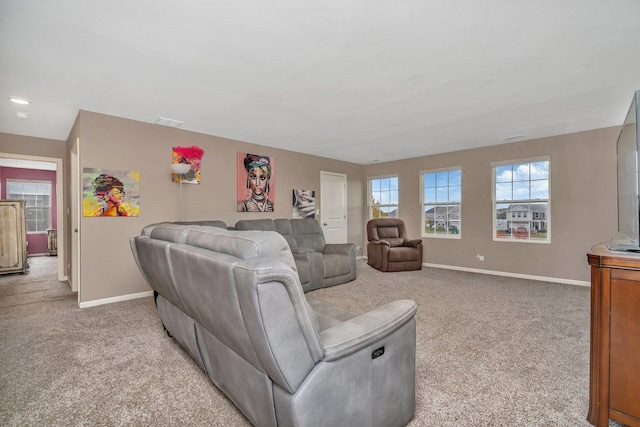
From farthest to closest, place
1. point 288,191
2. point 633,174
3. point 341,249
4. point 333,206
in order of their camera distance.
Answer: point 333,206 → point 288,191 → point 341,249 → point 633,174

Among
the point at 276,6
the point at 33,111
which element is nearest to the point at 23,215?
the point at 33,111

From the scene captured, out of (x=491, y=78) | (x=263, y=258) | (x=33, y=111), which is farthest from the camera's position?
(x=33, y=111)

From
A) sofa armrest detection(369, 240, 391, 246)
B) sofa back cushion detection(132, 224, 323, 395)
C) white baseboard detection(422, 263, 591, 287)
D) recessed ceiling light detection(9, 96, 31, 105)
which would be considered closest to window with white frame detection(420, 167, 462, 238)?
white baseboard detection(422, 263, 591, 287)

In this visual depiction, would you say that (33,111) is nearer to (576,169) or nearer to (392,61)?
(392,61)

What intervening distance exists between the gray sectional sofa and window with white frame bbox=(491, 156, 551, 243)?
2864 mm

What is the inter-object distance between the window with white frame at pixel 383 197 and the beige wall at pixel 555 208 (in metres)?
1.11

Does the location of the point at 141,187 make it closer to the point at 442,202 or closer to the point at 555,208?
the point at 442,202

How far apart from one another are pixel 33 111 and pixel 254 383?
4393mm

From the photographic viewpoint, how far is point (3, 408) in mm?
1742

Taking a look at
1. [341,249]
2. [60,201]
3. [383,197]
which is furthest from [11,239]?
[383,197]

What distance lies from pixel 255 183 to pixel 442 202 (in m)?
3.87

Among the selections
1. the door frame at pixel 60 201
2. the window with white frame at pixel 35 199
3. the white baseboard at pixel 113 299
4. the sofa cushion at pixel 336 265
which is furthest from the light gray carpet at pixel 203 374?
the window with white frame at pixel 35 199

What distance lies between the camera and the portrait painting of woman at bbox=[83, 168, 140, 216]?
3.66 meters

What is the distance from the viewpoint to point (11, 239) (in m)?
5.36
